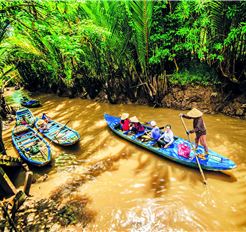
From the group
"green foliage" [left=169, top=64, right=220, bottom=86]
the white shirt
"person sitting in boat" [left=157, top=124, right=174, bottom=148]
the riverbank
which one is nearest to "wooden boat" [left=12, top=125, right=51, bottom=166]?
"person sitting in boat" [left=157, top=124, right=174, bottom=148]

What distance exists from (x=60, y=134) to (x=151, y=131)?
14.6 feet

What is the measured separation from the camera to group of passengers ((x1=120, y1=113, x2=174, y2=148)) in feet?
22.1

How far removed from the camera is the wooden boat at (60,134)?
316 inches

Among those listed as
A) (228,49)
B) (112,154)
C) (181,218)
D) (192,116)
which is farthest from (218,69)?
(181,218)

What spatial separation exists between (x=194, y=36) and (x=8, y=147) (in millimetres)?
9792

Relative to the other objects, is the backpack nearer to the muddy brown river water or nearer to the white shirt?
the muddy brown river water

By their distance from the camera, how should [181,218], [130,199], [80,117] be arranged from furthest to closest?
[80,117]
[130,199]
[181,218]

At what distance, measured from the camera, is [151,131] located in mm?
7332

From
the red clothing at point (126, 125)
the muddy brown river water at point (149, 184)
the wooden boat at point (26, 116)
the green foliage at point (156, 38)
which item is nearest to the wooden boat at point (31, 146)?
the muddy brown river water at point (149, 184)

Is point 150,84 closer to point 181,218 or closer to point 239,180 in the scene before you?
point 239,180

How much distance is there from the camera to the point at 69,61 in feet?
46.8

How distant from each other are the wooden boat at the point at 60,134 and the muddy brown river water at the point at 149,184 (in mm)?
348

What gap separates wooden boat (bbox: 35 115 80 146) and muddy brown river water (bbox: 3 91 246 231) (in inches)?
13.7

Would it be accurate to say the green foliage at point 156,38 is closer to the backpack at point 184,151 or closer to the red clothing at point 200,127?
the red clothing at point 200,127
